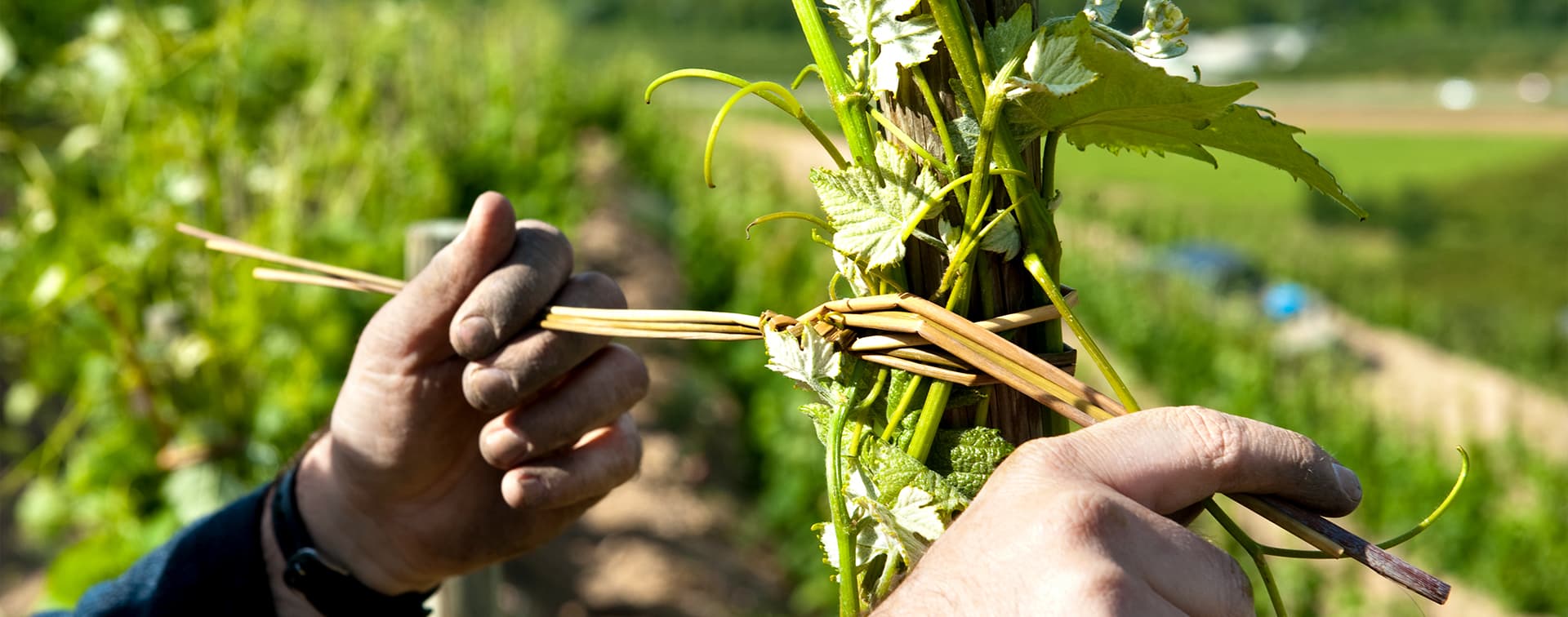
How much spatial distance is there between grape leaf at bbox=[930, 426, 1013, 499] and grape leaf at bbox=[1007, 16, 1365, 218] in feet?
0.76

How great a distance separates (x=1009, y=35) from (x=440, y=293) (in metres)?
0.73

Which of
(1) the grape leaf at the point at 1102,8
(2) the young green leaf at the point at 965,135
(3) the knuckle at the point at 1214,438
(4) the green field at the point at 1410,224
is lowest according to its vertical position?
(4) the green field at the point at 1410,224

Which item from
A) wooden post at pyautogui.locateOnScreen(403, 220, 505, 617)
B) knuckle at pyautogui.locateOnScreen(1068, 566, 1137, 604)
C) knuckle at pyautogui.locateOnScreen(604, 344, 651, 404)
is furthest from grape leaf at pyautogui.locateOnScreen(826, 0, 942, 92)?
wooden post at pyautogui.locateOnScreen(403, 220, 505, 617)

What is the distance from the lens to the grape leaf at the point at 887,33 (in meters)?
0.81

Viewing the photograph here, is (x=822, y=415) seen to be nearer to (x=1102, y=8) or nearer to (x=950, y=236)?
(x=950, y=236)

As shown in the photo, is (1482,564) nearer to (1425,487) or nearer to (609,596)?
(1425,487)

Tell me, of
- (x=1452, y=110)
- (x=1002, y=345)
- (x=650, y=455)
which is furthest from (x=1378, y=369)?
(x=1452, y=110)

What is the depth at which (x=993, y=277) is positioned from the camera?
2.88 ft

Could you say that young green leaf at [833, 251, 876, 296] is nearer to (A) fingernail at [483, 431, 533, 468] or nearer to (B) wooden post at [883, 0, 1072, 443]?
(B) wooden post at [883, 0, 1072, 443]

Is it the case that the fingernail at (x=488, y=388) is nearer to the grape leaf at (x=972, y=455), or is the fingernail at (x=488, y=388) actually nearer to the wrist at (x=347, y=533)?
the wrist at (x=347, y=533)

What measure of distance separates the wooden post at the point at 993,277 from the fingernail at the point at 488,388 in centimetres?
51

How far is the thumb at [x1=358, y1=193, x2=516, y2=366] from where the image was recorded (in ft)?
4.01

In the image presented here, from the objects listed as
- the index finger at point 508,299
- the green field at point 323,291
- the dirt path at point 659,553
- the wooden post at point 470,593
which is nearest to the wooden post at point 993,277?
the index finger at point 508,299

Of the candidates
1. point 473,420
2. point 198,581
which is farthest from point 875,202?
point 198,581
